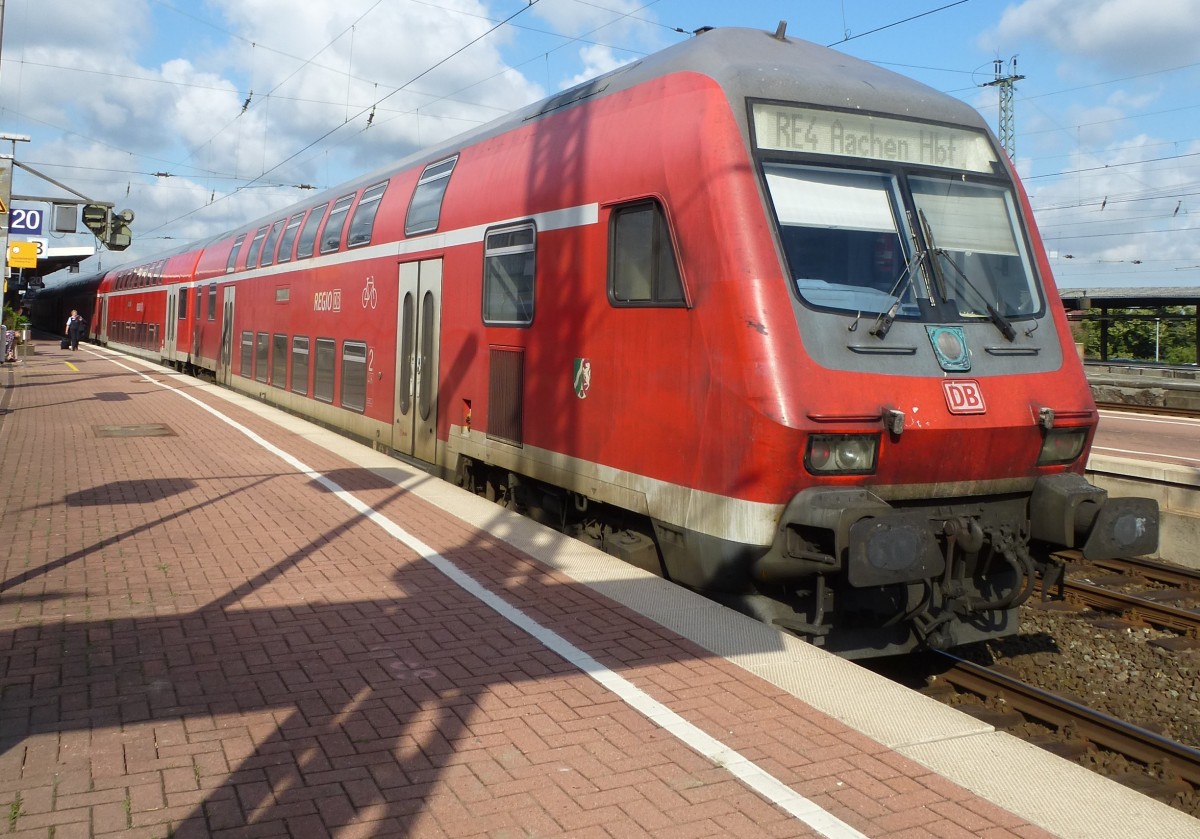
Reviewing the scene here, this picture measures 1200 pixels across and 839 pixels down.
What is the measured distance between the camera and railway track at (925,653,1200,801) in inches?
215

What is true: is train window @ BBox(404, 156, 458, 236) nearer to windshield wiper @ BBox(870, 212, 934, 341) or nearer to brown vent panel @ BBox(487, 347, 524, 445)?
brown vent panel @ BBox(487, 347, 524, 445)

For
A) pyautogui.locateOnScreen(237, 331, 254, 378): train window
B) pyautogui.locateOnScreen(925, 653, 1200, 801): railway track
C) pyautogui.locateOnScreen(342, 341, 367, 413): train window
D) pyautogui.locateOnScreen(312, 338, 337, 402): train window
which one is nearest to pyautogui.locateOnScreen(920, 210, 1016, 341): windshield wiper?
pyautogui.locateOnScreen(925, 653, 1200, 801): railway track

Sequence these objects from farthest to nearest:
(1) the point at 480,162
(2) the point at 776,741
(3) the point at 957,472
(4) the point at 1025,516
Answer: (1) the point at 480,162
(4) the point at 1025,516
(3) the point at 957,472
(2) the point at 776,741

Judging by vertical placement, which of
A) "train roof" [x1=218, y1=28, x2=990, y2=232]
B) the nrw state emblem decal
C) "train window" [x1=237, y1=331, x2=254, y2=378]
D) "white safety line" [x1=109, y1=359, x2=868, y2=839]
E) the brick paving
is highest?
"train roof" [x1=218, y1=28, x2=990, y2=232]

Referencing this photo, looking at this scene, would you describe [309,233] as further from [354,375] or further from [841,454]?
[841,454]

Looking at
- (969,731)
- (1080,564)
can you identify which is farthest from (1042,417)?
(1080,564)

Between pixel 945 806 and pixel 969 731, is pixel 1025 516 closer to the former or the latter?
pixel 969 731

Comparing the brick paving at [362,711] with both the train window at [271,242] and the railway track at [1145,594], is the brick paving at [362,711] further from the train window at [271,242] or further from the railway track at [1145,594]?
the train window at [271,242]

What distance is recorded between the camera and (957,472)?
6.32m

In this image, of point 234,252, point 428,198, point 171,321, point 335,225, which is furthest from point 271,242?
point 171,321

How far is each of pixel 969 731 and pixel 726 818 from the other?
148 cm

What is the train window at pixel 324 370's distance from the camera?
14.9m

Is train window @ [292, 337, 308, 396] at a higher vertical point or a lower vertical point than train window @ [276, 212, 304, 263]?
lower

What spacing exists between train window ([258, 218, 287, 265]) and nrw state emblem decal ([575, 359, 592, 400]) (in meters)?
12.0
